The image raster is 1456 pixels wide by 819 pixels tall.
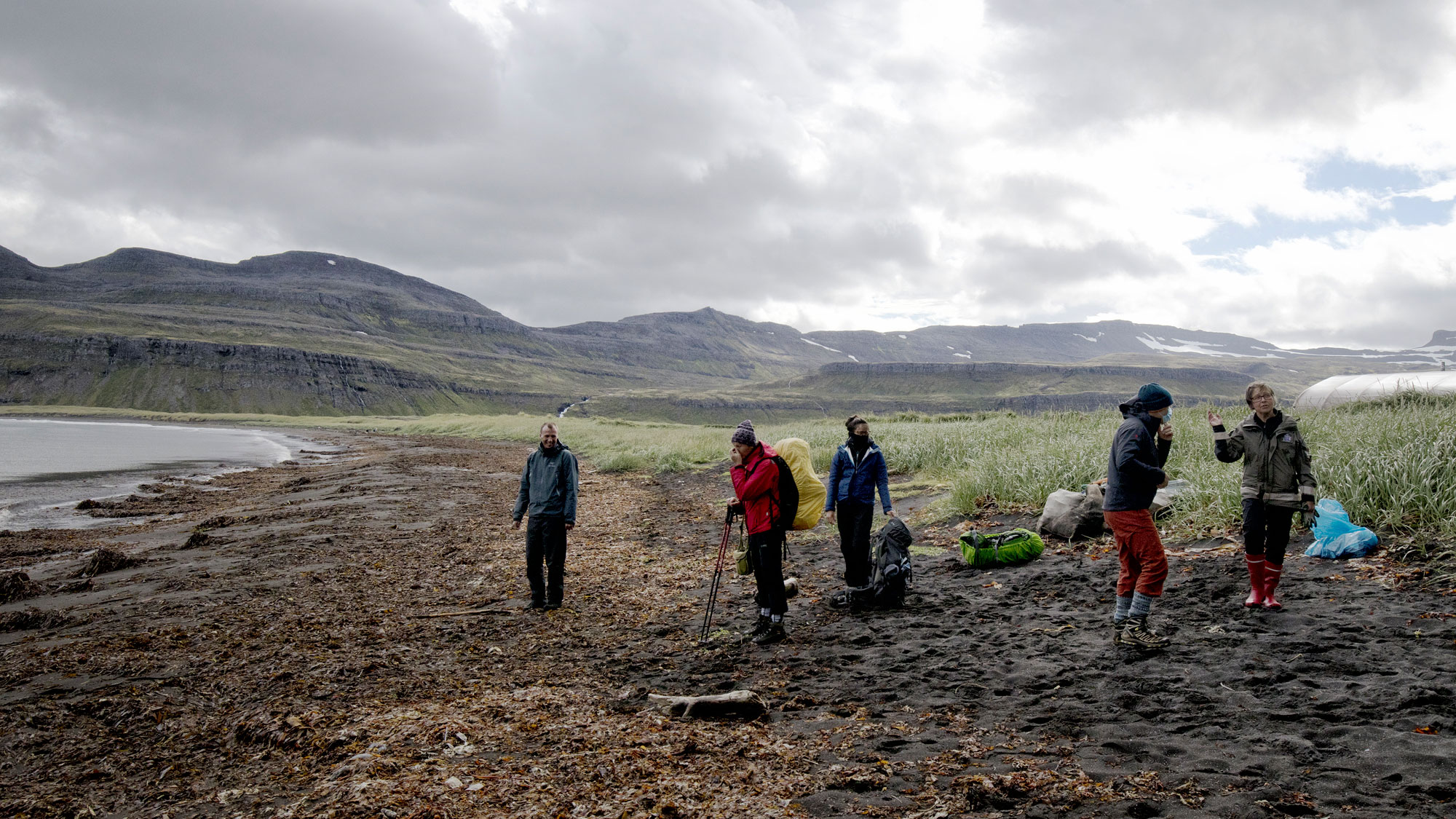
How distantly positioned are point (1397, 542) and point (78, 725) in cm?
1214

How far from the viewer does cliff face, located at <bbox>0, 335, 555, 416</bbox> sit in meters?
136

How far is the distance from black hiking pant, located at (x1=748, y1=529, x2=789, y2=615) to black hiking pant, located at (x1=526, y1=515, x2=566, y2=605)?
2705mm

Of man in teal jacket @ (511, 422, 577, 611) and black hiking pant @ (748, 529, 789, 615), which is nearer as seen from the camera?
black hiking pant @ (748, 529, 789, 615)

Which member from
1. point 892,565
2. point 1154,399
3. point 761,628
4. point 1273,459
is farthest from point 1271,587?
point 761,628

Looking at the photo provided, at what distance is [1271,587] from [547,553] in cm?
775

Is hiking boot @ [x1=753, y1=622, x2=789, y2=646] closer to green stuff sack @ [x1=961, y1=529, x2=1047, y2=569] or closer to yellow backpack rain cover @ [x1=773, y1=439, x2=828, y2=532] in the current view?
yellow backpack rain cover @ [x1=773, y1=439, x2=828, y2=532]

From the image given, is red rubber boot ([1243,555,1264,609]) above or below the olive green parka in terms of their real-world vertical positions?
below

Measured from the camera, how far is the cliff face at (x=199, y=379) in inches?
5335

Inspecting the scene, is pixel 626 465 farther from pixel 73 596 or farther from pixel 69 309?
pixel 69 309

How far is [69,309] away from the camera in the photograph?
175625 millimetres

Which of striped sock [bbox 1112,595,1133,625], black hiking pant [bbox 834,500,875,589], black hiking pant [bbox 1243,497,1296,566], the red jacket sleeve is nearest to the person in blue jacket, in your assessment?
black hiking pant [bbox 834,500,875,589]

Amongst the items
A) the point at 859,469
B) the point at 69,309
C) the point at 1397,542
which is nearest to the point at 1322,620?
the point at 1397,542

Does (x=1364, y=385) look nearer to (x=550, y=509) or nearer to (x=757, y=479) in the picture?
(x=757, y=479)

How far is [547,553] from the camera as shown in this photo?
875 centimetres
